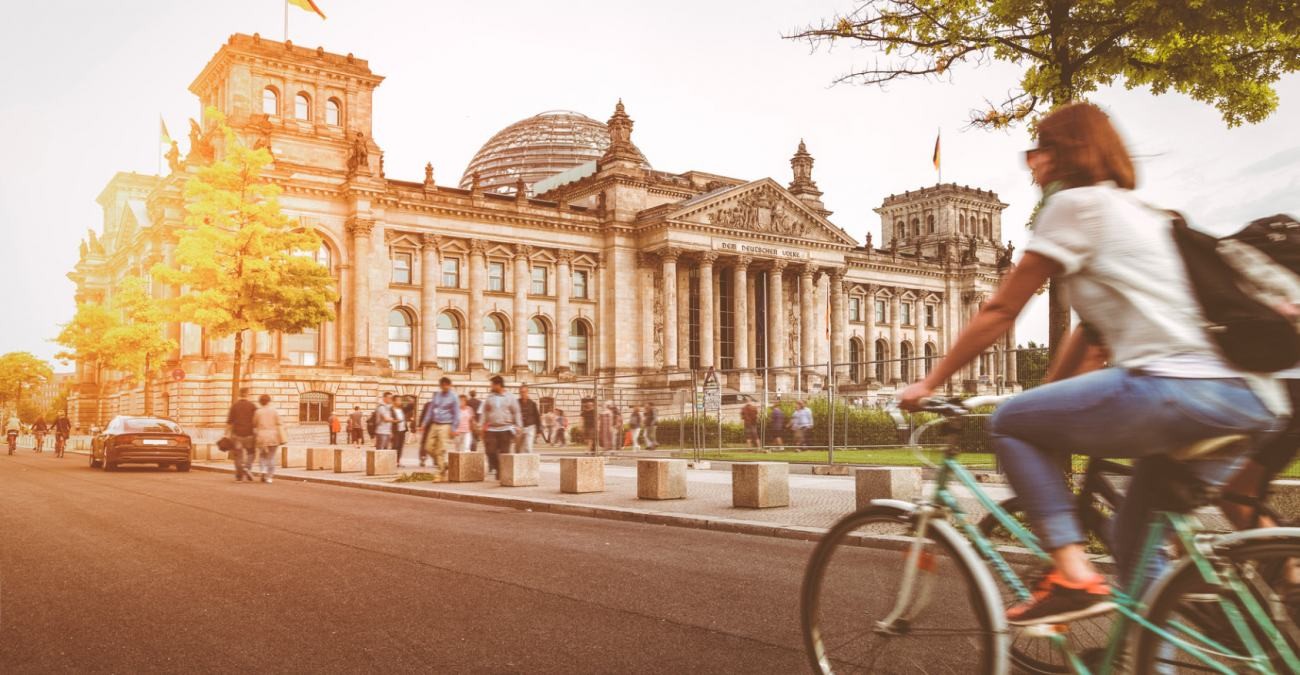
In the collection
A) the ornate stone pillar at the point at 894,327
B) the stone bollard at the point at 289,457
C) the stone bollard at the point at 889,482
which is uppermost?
the ornate stone pillar at the point at 894,327

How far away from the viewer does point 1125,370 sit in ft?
10.5

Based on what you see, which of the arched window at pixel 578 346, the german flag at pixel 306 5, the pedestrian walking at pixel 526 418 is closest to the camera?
the pedestrian walking at pixel 526 418

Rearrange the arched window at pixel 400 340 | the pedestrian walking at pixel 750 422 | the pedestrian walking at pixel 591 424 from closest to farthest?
1. the pedestrian walking at pixel 750 422
2. the pedestrian walking at pixel 591 424
3. the arched window at pixel 400 340

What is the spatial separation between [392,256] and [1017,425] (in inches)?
2237

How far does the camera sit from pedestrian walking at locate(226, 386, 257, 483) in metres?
22.7

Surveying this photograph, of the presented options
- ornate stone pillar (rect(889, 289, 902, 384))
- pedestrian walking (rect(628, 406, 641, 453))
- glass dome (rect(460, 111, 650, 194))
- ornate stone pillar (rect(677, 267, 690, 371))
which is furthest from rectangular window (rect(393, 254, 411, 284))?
ornate stone pillar (rect(889, 289, 902, 384))

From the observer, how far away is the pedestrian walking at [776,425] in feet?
80.3

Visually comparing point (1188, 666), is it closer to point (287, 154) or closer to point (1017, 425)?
point (1017, 425)

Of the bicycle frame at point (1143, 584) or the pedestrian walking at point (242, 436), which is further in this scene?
the pedestrian walking at point (242, 436)

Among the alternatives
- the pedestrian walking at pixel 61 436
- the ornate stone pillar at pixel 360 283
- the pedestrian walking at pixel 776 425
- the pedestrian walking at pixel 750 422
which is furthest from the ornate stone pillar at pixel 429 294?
the pedestrian walking at pixel 776 425

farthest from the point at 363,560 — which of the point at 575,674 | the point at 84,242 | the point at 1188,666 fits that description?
the point at 84,242

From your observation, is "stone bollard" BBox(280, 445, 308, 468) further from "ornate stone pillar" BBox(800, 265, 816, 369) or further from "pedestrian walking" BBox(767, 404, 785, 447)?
"ornate stone pillar" BBox(800, 265, 816, 369)

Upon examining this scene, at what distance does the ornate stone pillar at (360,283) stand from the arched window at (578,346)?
555 inches

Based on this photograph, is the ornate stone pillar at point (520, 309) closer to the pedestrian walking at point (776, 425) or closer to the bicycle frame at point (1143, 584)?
the pedestrian walking at point (776, 425)
